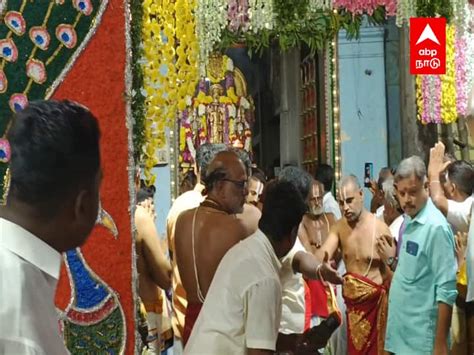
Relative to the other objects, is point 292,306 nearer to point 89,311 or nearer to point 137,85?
point 89,311

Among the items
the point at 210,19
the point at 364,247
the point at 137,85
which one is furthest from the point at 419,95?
the point at 137,85

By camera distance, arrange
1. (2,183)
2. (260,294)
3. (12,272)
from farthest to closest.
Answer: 1. (2,183)
2. (260,294)
3. (12,272)

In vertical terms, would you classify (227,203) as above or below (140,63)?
below

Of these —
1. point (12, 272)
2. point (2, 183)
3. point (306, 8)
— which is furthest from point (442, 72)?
point (12, 272)

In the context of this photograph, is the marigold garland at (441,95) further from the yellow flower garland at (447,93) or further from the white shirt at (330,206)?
the white shirt at (330,206)

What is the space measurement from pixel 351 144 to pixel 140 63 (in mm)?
7957

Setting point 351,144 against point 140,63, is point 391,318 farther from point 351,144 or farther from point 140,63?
point 351,144

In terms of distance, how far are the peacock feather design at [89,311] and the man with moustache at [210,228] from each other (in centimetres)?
39

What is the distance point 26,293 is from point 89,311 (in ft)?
9.22

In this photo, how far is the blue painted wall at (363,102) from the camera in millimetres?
12164

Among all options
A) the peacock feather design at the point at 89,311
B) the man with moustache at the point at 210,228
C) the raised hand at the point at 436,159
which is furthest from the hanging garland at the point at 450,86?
the peacock feather design at the point at 89,311

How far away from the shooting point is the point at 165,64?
488 cm

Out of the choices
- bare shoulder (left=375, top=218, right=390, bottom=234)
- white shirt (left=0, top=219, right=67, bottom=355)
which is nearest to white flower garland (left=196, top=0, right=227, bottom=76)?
bare shoulder (left=375, top=218, right=390, bottom=234)

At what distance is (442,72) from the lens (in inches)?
397
